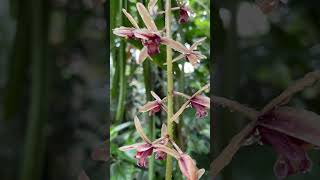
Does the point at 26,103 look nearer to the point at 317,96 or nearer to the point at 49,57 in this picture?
the point at 49,57

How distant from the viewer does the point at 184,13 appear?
0.67 metres

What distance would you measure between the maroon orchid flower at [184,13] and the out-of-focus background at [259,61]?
0.25 meters

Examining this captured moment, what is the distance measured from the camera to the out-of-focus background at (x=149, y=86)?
0.66 m

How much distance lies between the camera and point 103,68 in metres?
0.42

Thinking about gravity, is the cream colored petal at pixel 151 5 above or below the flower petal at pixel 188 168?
above

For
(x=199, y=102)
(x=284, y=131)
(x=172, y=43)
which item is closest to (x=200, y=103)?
(x=199, y=102)

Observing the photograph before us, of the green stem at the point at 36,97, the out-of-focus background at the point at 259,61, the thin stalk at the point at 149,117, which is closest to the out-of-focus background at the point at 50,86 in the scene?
the green stem at the point at 36,97

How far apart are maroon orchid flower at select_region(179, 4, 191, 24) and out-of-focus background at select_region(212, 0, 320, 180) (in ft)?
0.83

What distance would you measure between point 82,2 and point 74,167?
0.57ft

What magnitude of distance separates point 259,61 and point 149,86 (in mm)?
304

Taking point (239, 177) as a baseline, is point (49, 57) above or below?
above

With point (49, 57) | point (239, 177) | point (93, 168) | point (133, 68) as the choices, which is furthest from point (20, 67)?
point (133, 68)

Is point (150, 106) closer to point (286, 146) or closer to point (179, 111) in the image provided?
point (179, 111)

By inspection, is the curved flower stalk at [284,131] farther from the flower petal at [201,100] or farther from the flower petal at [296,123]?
the flower petal at [201,100]
